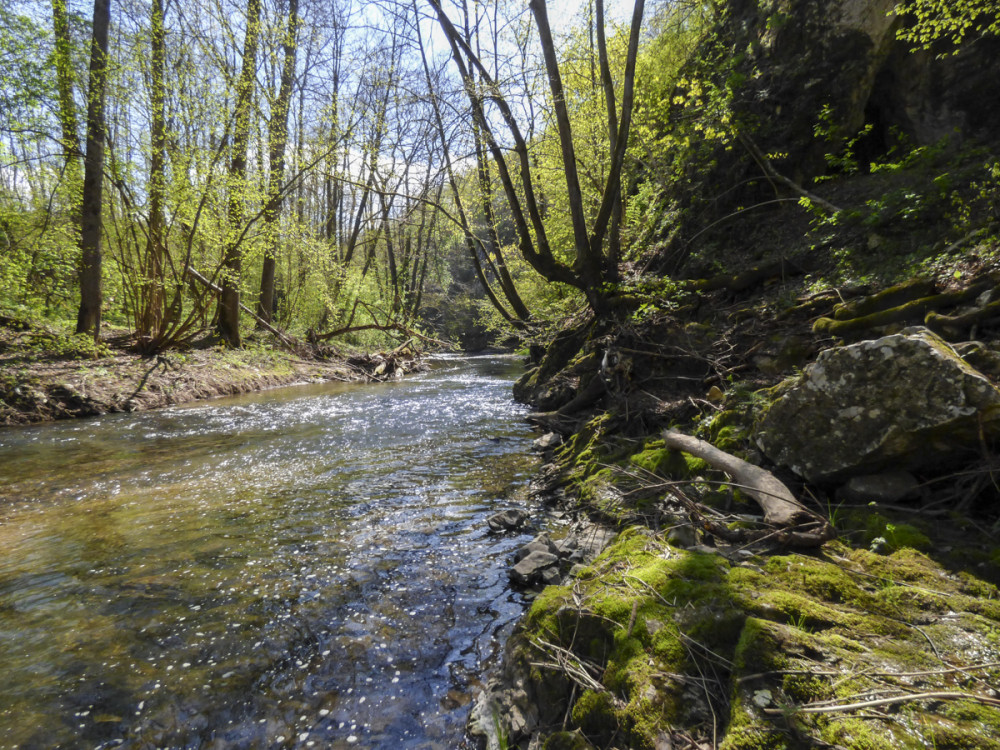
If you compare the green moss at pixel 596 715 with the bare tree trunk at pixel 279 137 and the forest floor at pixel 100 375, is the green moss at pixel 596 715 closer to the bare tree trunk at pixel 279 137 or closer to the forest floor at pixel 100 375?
the forest floor at pixel 100 375

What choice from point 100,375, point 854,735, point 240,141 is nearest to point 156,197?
point 240,141

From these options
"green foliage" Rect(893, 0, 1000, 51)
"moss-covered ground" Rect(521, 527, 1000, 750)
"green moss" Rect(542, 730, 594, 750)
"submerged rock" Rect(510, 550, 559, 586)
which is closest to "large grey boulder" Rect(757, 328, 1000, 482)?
"moss-covered ground" Rect(521, 527, 1000, 750)

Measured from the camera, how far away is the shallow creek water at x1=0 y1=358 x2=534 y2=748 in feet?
8.50

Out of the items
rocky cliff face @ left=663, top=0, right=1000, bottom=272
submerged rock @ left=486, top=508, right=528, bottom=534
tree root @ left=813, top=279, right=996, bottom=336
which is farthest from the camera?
rocky cliff face @ left=663, top=0, right=1000, bottom=272

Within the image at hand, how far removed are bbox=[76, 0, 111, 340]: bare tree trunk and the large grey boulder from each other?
48.1 ft

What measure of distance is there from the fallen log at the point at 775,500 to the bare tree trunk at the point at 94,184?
1415cm

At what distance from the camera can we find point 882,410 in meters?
2.99

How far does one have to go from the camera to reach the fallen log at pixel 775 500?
284cm

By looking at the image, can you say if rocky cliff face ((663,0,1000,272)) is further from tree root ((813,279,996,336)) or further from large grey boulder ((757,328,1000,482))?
large grey boulder ((757,328,1000,482))

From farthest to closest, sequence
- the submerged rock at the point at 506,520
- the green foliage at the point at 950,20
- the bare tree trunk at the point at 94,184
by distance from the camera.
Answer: the bare tree trunk at the point at 94,184 < the submerged rock at the point at 506,520 < the green foliage at the point at 950,20

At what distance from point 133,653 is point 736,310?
7.28 metres

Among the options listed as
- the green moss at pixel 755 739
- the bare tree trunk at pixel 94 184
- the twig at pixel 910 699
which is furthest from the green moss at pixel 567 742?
the bare tree trunk at pixel 94 184

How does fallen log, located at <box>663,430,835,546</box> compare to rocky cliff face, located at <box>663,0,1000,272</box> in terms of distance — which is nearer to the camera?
fallen log, located at <box>663,430,835,546</box>

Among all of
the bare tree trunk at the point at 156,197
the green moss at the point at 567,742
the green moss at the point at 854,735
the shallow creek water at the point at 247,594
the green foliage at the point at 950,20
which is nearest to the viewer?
the green moss at the point at 854,735
